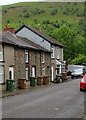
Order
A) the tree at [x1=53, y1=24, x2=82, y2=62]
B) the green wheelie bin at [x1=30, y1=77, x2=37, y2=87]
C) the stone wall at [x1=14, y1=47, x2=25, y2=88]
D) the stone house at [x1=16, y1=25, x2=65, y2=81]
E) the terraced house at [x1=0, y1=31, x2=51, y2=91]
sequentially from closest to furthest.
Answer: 1. the terraced house at [x1=0, y1=31, x2=51, y2=91]
2. the stone wall at [x1=14, y1=47, x2=25, y2=88]
3. the green wheelie bin at [x1=30, y1=77, x2=37, y2=87]
4. the stone house at [x1=16, y1=25, x2=65, y2=81]
5. the tree at [x1=53, y1=24, x2=82, y2=62]

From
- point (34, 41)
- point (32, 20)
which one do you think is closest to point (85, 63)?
point (34, 41)

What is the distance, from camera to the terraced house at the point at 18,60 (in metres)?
21.4

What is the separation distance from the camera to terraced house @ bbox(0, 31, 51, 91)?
21375 mm

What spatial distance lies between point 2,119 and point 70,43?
2267 inches

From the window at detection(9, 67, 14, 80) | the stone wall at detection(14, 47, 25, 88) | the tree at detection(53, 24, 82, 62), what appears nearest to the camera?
the window at detection(9, 67, 14, 80)

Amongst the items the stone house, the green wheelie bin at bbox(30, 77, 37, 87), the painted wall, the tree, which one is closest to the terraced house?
the green wheelie bin at bbox(30, 77, 37, 87)

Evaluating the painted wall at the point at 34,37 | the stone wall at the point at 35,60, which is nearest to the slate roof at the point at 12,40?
the stone wall at the point at 35,60

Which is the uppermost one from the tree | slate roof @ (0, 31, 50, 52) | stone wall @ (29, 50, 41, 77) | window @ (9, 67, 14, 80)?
the tree

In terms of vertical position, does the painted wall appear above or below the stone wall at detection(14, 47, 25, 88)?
above

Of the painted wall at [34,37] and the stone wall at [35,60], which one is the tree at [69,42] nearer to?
the painted wall at [34,37]

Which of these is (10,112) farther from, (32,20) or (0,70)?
(32,20)

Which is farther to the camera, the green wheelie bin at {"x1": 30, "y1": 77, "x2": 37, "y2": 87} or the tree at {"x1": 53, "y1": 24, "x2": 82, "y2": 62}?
the tree at {"x1": 53, "y1": 24, "x2": 82, "y2": 62}

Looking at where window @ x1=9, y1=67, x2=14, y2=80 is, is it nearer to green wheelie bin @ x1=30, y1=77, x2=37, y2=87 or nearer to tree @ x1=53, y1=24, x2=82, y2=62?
green wheelie bin @ x1=30, y1=77, x2=37, y2=87

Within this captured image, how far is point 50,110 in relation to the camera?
35.0ft
